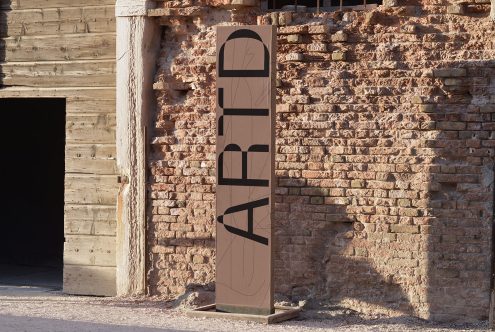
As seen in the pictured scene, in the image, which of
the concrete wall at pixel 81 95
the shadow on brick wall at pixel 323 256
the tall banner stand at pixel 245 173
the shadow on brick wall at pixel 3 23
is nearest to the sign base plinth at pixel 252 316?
the tall banner stand at pixel 245 173

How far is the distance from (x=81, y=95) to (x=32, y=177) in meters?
3.76

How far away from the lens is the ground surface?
783 cm

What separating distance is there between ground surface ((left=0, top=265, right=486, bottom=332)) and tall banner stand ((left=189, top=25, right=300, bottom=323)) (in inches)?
9.3

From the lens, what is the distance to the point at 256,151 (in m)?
8.04

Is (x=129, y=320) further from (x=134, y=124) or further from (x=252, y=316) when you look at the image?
(x=134, y=124)

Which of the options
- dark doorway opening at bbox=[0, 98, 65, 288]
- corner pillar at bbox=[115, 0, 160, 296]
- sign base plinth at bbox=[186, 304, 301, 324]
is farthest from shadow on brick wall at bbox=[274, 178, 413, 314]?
dark doorway opening at bbox=[0, 98, 65, 288]

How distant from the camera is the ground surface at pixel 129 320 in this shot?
25.7ft

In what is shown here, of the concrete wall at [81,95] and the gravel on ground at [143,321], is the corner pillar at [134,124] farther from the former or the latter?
the gravel on ground at [143,321]

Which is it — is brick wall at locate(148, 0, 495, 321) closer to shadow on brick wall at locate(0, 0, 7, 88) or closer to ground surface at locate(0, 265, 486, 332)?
ground surface at locate(0, 265, 486, 332)

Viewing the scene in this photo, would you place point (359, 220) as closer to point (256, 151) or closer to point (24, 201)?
point (256, 151)

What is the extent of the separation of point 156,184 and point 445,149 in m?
2.62

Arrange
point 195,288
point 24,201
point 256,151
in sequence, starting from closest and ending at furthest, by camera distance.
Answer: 1. point 256,151
2. point 195,288
3. point 24,201

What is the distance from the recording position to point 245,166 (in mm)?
8094

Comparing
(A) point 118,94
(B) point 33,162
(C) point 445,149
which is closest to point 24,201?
(B) point 33,162
